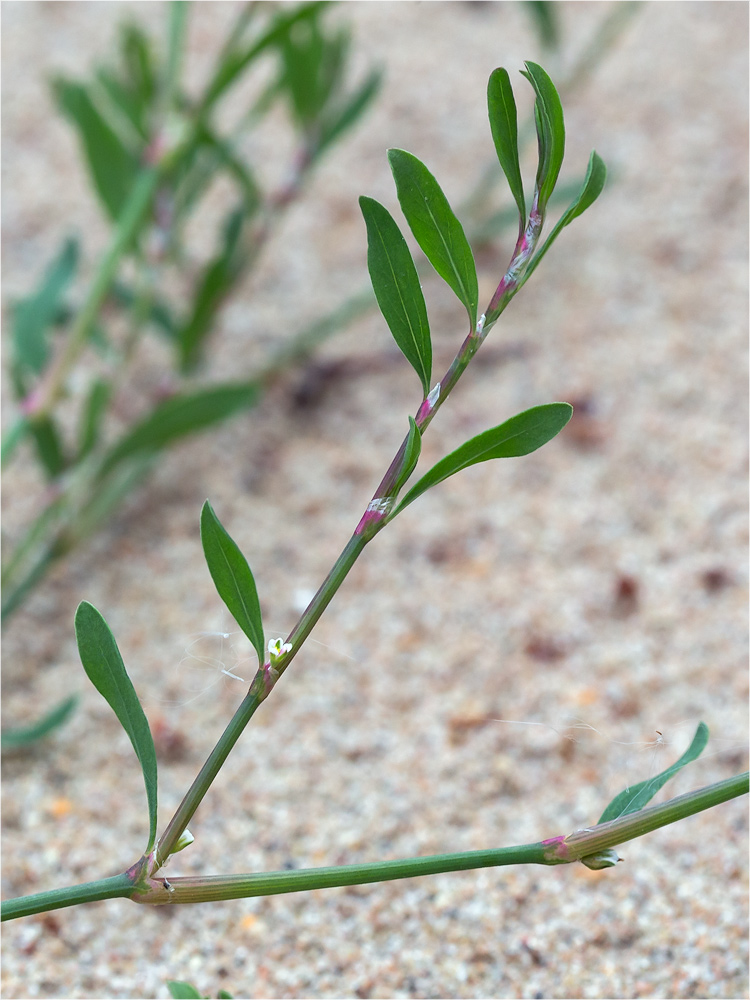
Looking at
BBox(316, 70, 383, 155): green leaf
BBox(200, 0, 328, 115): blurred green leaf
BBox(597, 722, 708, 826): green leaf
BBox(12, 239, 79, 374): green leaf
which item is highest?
BBox(316, 70, 383, 155): green leaf

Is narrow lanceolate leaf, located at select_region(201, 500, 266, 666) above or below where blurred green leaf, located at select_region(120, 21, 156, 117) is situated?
below

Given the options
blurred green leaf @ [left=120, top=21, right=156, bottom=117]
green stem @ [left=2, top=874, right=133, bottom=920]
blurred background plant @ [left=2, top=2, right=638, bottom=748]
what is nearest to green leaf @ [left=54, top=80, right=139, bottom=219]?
blurred background plant @ [left=2, top=2, right=638, bottom=748]

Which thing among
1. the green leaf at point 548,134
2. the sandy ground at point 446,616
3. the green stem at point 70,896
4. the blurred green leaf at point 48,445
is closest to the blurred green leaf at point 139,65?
the sandy ground at point 446,616

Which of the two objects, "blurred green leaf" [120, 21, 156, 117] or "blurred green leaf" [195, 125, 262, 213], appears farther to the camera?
"blurred green leaf" [120, 21, 156, 117]

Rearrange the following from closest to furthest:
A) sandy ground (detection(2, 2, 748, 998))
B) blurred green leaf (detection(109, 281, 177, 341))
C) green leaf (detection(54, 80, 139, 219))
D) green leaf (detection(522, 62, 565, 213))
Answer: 1. green leaf (detection(522, 62, 565, 213))
2. sandy ground (detection(2, 2, 748, 998))
3. green leaf (detection(54, 80, 139, 219))
4. blurred green leaf (detection(109, 281, 177, 341))

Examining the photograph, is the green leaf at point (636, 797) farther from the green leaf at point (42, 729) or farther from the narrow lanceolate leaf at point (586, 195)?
the green leaf at point (42, 729)

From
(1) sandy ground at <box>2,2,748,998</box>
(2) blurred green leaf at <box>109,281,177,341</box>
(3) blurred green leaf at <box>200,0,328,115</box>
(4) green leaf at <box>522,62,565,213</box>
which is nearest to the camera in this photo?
(4) green leaf at <box>522,62,565,213</box>

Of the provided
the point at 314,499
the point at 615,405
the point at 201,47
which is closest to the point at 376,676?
the point at 314,499

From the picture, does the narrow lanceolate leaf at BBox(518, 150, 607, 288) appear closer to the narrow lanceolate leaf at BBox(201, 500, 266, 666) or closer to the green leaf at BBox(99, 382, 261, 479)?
the narrow lanceolate leaf at BBox(201, 500, 266, 666)
